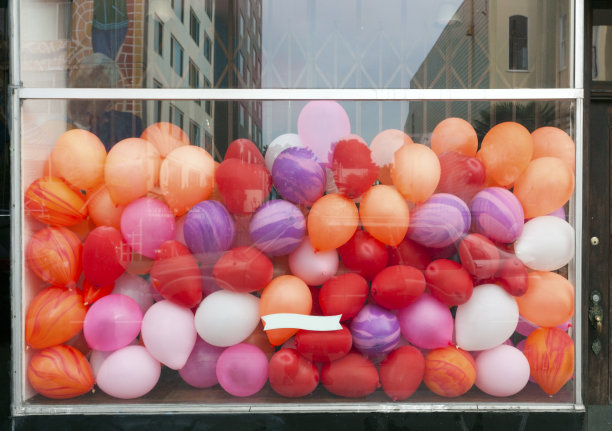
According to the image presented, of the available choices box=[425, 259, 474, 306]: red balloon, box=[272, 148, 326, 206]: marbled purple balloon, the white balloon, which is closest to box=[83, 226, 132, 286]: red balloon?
box=[272, 148, 326, 206]: marbled purple balloon

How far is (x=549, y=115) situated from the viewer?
2473 mm

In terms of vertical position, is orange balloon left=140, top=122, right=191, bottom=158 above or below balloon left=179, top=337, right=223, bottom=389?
above

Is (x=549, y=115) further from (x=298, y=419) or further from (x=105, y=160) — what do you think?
(x=105, y=160)

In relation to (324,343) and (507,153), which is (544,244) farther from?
(324,343)

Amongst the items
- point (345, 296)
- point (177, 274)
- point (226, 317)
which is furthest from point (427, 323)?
point (177, 274)

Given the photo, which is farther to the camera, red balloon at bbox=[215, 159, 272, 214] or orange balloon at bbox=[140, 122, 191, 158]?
orange balloon at bbox=[140, 122, 191, 158]

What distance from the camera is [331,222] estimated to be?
2303 millimetres

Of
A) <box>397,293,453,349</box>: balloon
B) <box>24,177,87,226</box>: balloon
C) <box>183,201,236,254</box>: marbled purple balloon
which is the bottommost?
<box>397,293,453,349</box>: balloon

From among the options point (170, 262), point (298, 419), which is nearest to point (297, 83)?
point (170, 262)

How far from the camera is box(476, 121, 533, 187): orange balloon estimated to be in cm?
237

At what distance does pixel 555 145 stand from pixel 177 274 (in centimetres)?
200

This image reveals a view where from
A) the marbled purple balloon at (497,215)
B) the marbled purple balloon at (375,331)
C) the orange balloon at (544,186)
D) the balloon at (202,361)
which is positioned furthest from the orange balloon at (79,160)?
the orange balloon at (544,186)

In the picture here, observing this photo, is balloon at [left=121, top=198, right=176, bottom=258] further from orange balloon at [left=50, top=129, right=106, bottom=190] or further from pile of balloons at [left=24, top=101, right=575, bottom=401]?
orange balloon at [left=50, top=129, right=106, bottom=190]

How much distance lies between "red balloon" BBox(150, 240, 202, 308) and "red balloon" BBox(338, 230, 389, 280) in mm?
730
